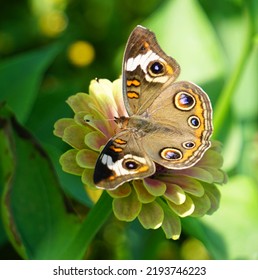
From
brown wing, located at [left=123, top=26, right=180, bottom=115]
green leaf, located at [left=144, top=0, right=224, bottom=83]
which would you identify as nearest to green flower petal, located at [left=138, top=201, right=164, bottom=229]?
brown wing, located at [left=123, top=26, right=180, bottom=115]

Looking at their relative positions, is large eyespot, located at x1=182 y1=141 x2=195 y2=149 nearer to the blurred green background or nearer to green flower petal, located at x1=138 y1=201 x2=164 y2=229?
green flower petal, located at x1=138 y1=201 x2=164 y2=229

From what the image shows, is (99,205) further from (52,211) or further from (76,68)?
(76,68)

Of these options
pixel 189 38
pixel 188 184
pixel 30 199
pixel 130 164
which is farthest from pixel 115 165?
pixel 189 38

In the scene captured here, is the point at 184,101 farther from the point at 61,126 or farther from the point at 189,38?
the point at 189,38

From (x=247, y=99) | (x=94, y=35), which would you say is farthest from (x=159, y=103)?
(x=94, y=35)

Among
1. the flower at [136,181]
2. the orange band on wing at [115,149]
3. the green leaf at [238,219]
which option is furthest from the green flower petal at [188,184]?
the green leaf at [238,219]
